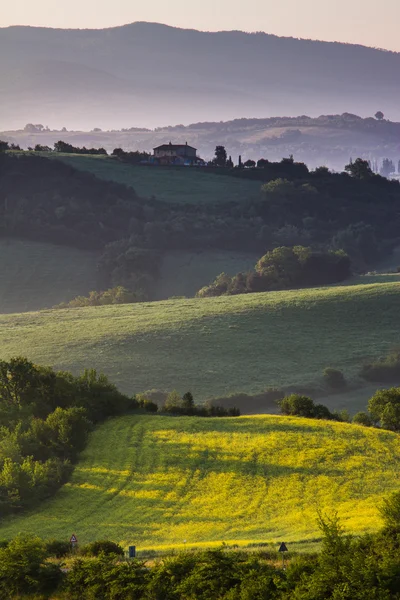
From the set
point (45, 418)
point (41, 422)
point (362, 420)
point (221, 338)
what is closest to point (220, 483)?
point (41, 422)

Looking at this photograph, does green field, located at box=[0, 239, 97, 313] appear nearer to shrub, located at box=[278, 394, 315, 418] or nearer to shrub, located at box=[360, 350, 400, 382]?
shrub, located at box=[360, 350, 400, 382]

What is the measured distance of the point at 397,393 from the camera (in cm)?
5497

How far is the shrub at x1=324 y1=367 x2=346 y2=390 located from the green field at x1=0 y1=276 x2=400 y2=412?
2.70 ft

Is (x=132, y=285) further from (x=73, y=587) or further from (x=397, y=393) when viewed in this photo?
(x=73, y=587)

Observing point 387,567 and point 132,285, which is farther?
point 132,285

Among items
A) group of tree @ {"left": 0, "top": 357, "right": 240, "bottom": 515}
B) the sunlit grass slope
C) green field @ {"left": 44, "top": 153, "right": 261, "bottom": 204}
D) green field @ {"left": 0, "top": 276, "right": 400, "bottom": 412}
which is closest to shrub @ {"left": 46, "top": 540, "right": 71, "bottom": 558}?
the sunlit grass slope

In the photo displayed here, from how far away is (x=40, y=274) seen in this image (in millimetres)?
134000

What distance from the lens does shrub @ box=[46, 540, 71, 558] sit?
31.2 meters

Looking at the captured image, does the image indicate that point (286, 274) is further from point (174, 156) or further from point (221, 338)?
point (174, 156)

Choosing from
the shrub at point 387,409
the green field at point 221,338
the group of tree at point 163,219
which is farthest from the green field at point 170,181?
the shrub at point 387,409

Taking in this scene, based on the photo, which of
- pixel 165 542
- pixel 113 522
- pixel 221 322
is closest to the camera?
pixel 165 542

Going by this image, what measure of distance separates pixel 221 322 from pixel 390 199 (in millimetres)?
101755

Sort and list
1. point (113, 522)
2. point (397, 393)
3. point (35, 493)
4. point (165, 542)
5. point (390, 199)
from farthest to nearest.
A: 1. point (390, 199)
2. point (397, 393)
3. point (35, 493)
4. point (113, 522)
5. point (165, 542)

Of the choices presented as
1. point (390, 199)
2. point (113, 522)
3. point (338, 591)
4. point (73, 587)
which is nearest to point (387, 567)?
point (338, 591)
